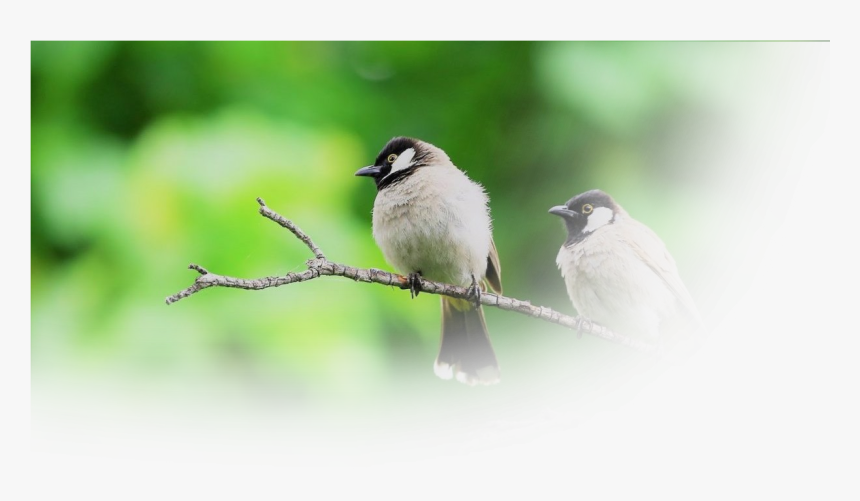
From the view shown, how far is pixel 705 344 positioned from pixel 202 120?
1770 millimetres

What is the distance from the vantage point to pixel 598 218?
2.47 metres

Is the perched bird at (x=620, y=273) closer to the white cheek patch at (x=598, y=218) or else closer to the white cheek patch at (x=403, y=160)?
the white cheek patch at (x=598, y=218)

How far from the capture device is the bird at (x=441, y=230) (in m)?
2.35

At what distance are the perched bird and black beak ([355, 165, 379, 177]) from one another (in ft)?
1.87

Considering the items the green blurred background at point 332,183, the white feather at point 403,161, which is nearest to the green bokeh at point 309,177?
the green blurred background at point 332,183

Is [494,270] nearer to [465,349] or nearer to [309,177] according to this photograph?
[465,349]

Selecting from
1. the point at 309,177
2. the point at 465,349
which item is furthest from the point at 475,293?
the point at 309,177

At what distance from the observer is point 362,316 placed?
8.00ft

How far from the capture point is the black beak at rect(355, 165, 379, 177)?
245 cm

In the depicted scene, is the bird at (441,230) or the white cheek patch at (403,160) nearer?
the bird at (441,230)

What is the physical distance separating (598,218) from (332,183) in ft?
2.78

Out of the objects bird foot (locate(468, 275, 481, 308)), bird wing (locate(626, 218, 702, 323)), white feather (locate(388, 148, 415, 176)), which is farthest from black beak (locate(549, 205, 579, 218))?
white feather (locate(388, 148, 415, 176))

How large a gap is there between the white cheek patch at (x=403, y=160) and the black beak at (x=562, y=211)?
18.7 inches

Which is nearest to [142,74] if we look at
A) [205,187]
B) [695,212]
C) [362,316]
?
[205,187]
